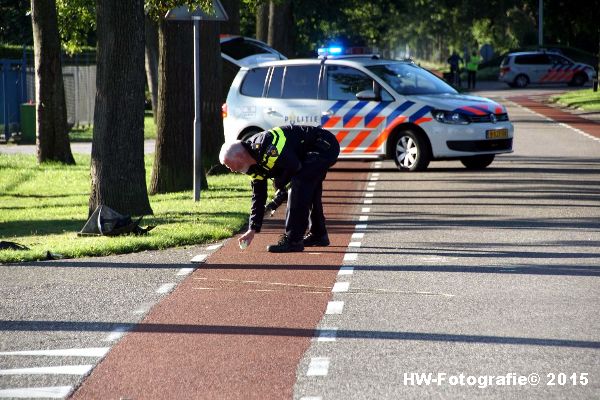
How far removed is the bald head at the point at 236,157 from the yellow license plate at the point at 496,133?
34.7 ft

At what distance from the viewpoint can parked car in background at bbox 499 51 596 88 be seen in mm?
62188

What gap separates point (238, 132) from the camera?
2191 cm

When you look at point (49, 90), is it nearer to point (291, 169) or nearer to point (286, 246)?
point (286, 246)

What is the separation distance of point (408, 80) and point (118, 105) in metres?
7.70

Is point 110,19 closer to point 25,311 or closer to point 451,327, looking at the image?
point 25,311

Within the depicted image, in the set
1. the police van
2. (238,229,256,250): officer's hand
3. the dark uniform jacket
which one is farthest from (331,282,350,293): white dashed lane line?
the police van

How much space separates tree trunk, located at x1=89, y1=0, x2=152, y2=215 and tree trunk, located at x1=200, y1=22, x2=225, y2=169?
5.74 m

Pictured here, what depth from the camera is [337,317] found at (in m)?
8.91

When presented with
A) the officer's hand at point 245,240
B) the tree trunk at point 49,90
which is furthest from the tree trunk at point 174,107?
the officer's hand at point 245,240

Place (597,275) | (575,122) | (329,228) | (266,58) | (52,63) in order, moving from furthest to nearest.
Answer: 1. (575,122)
2. (266,58)
3. (52,63)
4. (329,228)
5. (597,275)

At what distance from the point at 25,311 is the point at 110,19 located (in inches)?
253

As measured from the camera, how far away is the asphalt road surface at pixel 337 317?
702 centimetres

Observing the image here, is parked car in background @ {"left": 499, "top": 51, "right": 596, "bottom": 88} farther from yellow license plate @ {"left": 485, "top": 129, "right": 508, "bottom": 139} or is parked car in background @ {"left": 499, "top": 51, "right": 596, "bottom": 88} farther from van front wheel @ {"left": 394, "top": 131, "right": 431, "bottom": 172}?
van front wheel @ {"left": 394, "top": 131, "right": 431, "bottom": 172}

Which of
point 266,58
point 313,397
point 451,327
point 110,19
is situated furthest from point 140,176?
point 266,58
